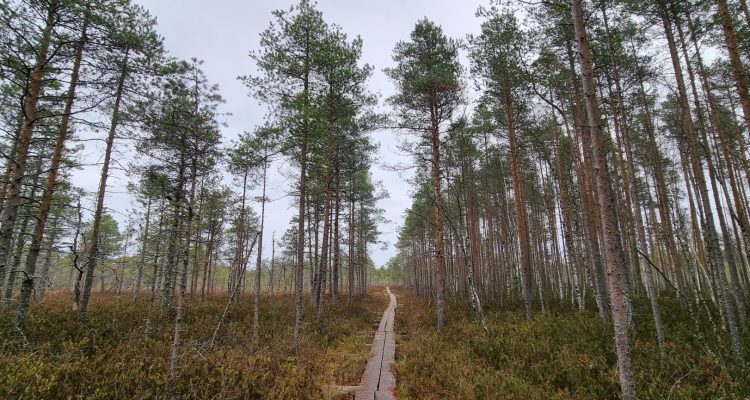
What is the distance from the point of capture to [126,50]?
813cm

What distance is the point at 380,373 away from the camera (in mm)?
8492

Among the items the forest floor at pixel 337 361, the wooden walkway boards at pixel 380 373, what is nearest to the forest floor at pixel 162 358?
the forest floor at pixel 337 361

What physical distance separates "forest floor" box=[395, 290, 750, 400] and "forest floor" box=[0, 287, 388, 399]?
193 centimetres

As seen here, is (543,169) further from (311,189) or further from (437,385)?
(437,385)

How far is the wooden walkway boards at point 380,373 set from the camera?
7.17 metres

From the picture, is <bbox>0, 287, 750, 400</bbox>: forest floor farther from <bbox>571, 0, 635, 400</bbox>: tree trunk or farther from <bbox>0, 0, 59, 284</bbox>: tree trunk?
<bbox>0, 0, 59, 284</bbox>: tree trunk

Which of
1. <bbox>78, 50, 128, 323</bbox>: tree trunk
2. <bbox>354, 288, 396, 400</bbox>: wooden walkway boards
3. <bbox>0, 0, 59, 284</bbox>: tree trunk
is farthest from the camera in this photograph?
<bbox>78, 50, 128, 323</bbox>: tree trunk

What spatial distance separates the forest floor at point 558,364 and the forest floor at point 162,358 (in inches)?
75.8

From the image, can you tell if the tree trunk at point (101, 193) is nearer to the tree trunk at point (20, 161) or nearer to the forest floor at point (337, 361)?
the forest floor at point (337, 361)

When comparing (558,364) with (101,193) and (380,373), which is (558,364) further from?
(101,193)

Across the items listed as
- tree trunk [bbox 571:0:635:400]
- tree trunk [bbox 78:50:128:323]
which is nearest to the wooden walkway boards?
tree trunk [bbox 571:0:635:400]

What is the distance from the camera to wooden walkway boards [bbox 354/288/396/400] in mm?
7168

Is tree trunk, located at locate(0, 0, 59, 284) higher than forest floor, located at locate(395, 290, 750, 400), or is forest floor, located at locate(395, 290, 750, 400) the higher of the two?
tree trunk, located at locate(0, 0, 59, 284)

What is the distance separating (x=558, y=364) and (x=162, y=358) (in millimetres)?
9372
